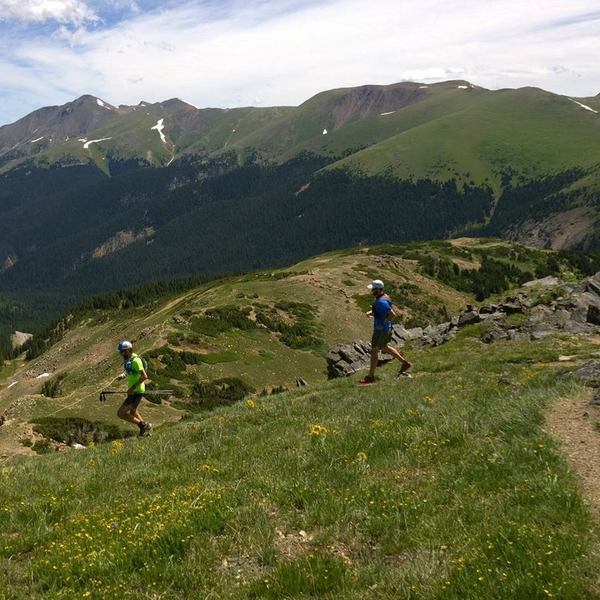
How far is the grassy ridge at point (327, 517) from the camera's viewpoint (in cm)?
653

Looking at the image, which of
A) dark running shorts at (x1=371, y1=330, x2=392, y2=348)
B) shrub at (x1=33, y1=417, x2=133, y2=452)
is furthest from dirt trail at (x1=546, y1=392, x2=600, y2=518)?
shrub at (x1=33, y1=417, x2=133, y2=452)

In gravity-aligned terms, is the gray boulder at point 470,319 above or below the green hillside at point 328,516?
below

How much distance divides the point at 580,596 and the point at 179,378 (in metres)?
49.6

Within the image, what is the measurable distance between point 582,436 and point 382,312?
12.2 meters

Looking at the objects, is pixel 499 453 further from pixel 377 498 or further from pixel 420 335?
pixel 420 335

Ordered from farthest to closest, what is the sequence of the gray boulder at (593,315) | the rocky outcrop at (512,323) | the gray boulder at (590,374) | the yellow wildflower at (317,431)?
the gray boulder at (593,315)
the rocky outcrop at (512,323)
the gray boulder at (590,374)
the yellow wildflower at (317,431)

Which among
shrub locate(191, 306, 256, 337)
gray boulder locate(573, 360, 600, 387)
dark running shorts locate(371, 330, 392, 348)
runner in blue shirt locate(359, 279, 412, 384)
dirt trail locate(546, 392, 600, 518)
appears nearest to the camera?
dirt trail locate(546, 392, 600, 518)

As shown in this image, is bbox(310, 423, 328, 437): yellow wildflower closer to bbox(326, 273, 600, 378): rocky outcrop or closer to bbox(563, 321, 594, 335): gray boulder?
bbox(326, 273, 600, 378): rocky outcrop

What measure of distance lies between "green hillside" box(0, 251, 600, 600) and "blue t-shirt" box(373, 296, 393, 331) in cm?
803

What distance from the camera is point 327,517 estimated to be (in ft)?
26.9

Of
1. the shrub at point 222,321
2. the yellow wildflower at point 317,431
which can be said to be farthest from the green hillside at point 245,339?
the yellow wildflower at point 317,431

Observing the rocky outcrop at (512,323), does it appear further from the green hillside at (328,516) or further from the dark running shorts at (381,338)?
the green hillside at (328,516)

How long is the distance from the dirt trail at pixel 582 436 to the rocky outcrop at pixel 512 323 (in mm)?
23193

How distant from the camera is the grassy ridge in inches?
257
